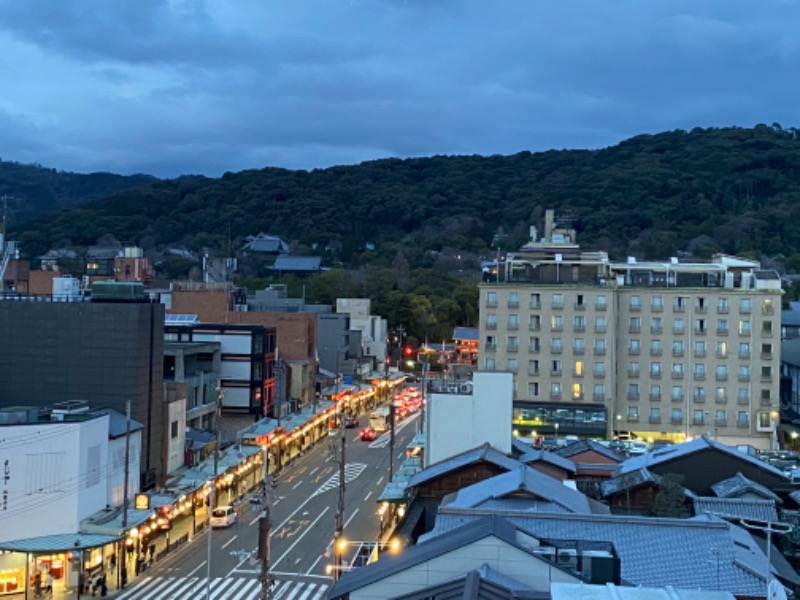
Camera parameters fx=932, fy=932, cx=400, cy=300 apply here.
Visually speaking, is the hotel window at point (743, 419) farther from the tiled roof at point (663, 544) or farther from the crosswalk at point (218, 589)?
the tiled roof at point (663, 544)

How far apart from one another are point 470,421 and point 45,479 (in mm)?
13438

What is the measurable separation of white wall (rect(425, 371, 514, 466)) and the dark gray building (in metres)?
10.9

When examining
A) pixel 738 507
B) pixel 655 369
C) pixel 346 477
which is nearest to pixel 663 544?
pixel 738 507

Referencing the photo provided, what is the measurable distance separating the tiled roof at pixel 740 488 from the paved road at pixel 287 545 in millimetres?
11198

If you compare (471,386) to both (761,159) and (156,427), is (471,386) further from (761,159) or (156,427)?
(761,159)

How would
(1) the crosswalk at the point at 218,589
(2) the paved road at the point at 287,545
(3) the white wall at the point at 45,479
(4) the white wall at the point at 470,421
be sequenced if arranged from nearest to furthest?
(1) the crosswalk at the point at 218,589
(2) the paved road at the point at 287,545
(3) the white wall at the point at 45,479
(4) the white wall at the point at 470,421

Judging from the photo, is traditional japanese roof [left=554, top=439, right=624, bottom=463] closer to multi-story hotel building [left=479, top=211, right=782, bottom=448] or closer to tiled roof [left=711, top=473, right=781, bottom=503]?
tiled roof [left=711, top=473, right=781, bottom=503]

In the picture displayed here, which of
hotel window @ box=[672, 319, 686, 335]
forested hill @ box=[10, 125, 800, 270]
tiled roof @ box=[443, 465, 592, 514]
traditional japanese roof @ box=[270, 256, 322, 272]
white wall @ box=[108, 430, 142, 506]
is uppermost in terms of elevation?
forested hill @ box=[10, 125, 800, 270]

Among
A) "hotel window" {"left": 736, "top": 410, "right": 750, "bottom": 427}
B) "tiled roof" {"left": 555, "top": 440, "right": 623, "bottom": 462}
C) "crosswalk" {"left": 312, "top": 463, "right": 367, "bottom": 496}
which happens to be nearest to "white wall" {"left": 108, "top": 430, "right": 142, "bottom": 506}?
"crosswalk" {"left": 312, "top": 463, "right": 367, "bottom": 496}

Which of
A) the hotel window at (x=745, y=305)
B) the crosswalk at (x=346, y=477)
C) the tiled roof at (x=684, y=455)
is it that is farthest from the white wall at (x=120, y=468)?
the hotel window at (x=745, y=305)

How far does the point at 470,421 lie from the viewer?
31.1m

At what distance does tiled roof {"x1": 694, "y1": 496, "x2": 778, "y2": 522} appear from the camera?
79.2 feet

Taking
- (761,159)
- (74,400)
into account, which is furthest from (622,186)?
(74,400)

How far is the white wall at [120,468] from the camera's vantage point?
101ft
